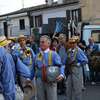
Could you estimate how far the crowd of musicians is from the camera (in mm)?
6582

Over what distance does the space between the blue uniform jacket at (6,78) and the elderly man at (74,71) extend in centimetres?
553

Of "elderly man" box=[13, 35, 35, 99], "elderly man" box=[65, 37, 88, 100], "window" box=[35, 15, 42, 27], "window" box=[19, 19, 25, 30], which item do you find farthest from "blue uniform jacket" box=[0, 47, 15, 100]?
"window" box=[19, 19, 25, 30]

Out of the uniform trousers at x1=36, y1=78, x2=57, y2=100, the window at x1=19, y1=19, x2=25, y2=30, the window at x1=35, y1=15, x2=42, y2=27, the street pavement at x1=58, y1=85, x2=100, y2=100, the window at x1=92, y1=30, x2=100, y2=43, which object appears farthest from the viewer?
the window at x1=19, y1=19, x2=25, y2=30

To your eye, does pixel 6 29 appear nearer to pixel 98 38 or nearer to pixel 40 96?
pixel 98 38

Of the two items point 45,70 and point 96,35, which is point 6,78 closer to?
point 45,70

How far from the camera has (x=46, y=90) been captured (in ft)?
32.9

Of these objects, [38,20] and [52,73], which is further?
[38,20]

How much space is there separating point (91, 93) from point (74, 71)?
13.2 feet

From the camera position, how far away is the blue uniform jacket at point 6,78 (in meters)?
6.54

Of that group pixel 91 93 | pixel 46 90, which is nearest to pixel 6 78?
pixel 46 90

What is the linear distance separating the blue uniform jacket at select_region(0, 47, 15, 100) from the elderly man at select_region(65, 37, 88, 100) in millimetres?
5529

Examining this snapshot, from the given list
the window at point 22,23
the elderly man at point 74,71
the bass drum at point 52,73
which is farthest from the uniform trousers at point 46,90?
the window at point 22,23

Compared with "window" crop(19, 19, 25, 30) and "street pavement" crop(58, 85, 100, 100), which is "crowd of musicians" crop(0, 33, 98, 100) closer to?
"street pavement" crop(58, 85, 100, 100)

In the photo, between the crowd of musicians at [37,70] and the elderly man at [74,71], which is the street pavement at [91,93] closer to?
the crowd of musicians at [37,70]
